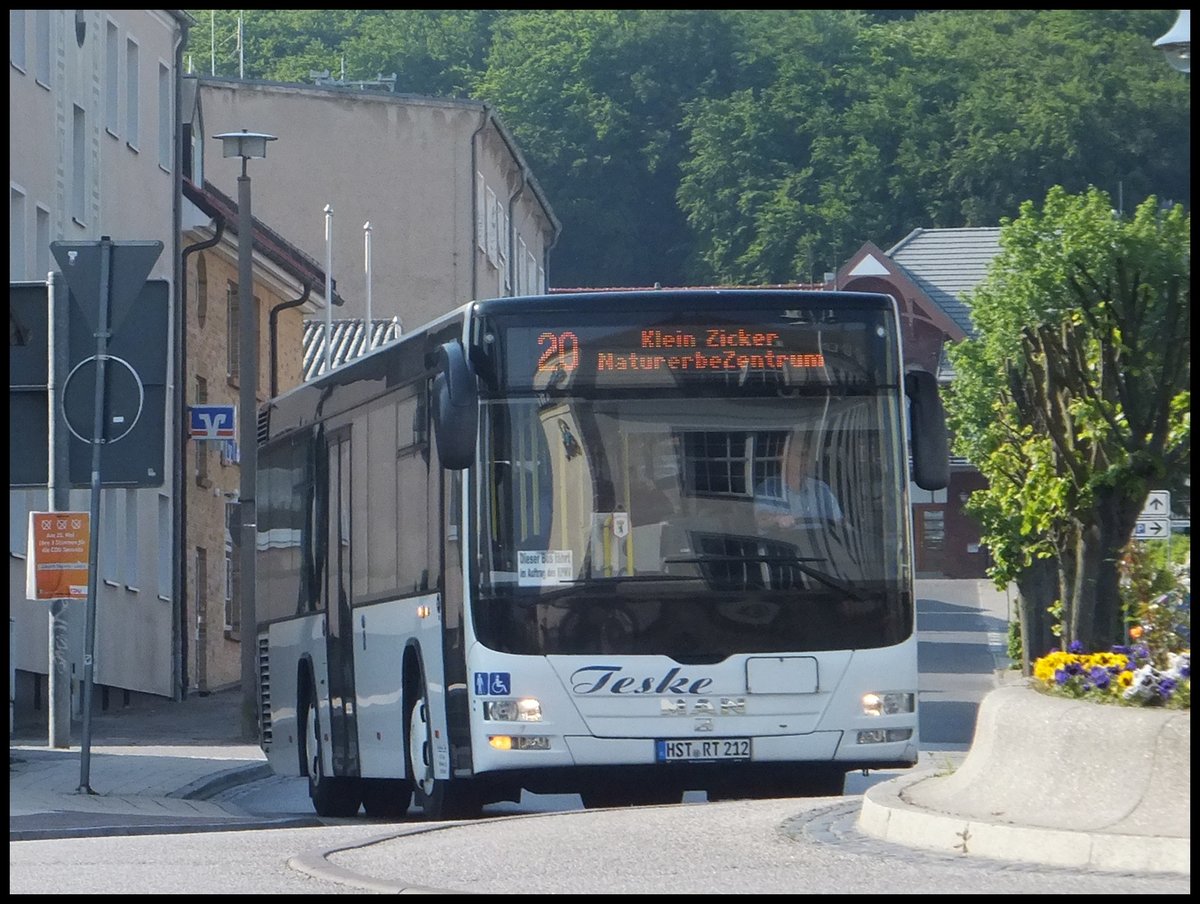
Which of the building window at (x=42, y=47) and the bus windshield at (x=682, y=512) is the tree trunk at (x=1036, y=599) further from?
the bus windshield at (x=682, y=512)

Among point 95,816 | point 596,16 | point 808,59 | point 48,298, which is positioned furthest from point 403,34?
point 95,816

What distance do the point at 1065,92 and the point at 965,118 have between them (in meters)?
7.59

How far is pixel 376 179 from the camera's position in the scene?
58.0 m

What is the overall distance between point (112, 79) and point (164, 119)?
3105 millimetres

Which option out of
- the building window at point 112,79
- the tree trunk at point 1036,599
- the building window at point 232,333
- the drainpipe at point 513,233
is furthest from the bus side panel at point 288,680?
the drainpipe at point 513,233

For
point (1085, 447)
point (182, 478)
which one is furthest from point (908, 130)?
point (1085, 447)

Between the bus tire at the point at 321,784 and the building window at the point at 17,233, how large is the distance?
13316 millimetres

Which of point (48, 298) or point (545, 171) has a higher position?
point (545, 171)

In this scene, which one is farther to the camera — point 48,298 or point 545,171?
point 545,171

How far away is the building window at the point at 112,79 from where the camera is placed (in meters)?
35.2

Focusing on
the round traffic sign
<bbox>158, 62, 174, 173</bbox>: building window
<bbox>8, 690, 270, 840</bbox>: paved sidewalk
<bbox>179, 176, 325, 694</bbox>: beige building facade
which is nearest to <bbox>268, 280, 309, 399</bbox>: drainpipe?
<bbox>179, 176, 325, 694</bbox>: beige building facade

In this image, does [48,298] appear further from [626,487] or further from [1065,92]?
[1065,92]

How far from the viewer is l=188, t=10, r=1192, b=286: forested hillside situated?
64.6 metres

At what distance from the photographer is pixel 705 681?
539 inches
